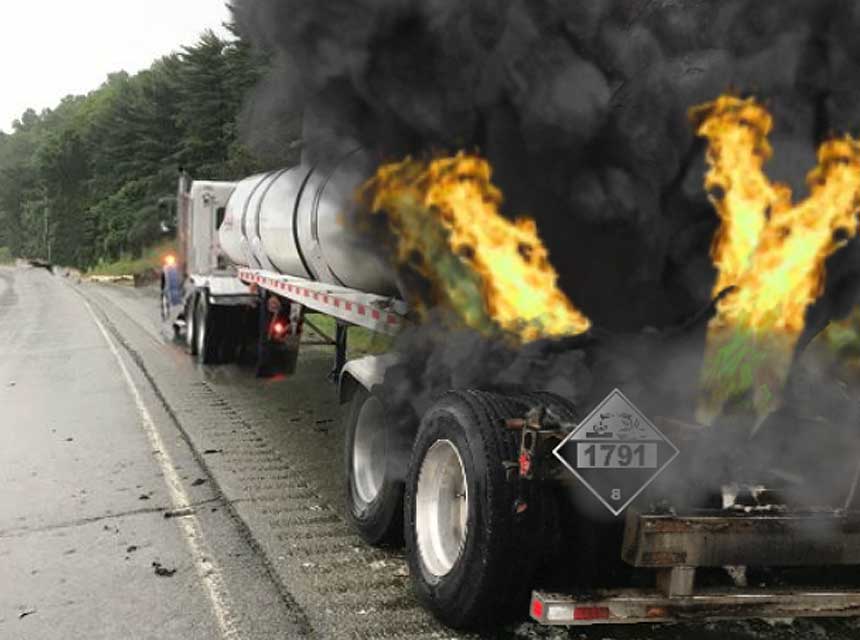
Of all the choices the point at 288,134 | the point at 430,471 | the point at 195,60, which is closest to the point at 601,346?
the point at 430,471

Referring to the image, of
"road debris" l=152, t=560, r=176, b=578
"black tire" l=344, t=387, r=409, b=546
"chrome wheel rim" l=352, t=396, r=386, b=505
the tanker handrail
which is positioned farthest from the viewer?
the tanker handrail

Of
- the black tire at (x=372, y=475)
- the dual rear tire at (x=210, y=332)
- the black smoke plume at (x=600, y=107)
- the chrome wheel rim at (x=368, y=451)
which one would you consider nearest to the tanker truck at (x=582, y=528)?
the black tire at (x=372, y=475)

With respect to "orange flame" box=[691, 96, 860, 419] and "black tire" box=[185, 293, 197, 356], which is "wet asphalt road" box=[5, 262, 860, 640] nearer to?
"orange flame" box=[691, 96, 860, 419]

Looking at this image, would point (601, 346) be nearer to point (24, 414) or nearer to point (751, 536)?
point (751, 536)

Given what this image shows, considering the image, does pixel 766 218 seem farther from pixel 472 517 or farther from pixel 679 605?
pixel 472 517

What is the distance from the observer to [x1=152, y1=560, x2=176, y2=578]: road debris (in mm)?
4926

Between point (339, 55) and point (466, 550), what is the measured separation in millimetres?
2578

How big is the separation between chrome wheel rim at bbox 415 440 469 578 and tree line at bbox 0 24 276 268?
2594 mm

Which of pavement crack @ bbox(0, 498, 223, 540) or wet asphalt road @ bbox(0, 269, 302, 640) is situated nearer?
wet asphalt road @ bbox(0, 269, 302, 640)

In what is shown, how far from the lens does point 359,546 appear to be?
5402 millimetres

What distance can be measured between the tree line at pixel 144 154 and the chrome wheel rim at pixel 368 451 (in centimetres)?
225

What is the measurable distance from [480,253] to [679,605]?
77.7 inches

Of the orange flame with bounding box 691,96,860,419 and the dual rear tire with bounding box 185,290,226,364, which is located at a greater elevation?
the orange flame with bounding box 691,96,860,419

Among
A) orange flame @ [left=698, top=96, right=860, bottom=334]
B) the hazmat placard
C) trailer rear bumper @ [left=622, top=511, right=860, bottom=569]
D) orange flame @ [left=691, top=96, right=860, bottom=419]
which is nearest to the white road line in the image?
the hazmat placard
